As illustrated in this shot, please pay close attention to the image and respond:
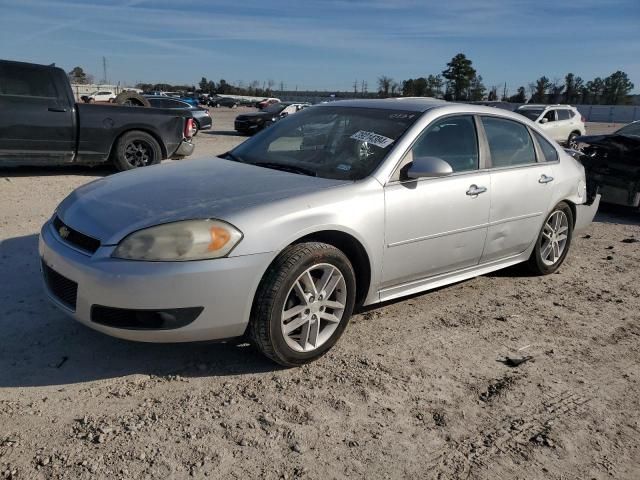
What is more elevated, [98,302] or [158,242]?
[158,242]

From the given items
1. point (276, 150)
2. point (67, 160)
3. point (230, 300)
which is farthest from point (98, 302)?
point (67, 160)

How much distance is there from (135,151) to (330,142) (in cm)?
666

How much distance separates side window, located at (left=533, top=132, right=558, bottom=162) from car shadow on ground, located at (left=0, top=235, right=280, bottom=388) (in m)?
3.25

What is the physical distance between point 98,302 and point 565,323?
3301 mm

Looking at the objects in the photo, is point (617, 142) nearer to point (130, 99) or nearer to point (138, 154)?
point (138, 154)

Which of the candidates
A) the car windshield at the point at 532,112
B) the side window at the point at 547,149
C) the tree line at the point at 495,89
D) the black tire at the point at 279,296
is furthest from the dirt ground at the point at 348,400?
the tree line at the point at 495,89

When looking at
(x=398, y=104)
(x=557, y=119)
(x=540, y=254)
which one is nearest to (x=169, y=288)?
(x=398, y=104)

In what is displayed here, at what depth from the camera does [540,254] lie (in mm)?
5172

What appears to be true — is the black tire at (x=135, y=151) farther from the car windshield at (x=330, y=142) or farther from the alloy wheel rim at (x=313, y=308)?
the alloy wheel rim at (x=313, y=308)

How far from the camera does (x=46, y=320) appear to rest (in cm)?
374

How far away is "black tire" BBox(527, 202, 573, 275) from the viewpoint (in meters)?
5.11

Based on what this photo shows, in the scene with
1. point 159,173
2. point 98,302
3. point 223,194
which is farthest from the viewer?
point 159,173

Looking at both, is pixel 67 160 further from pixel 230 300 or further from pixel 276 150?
pixel 230 300

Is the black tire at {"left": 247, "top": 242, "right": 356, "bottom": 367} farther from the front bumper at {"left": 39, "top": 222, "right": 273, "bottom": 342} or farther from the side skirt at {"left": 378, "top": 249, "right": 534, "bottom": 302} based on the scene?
the side skirt at {"left": 378, "top": 249, "right": 534, "bottom": 302}
